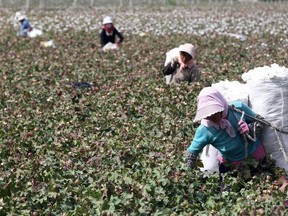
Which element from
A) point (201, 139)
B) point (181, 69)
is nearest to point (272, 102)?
point (201, 139)

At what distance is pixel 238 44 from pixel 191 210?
13110mm

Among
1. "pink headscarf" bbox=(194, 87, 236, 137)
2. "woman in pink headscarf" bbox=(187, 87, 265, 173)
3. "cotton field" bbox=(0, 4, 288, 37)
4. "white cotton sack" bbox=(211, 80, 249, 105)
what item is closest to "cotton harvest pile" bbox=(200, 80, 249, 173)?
"white cotton sack" bbox=(211, 80, 249, 105)

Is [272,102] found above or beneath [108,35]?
above

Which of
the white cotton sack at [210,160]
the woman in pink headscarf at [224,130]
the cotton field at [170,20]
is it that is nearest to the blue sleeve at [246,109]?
the woman in pink headscarf at [224,130]

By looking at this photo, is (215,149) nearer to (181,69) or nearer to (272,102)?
(272,102)

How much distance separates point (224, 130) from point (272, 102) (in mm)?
811

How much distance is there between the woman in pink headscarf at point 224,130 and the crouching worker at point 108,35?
1064 cm

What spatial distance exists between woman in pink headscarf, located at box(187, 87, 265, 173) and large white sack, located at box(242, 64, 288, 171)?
0.41ft

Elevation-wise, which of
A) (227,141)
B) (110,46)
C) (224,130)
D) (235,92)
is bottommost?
(110,46)

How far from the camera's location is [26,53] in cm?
1614

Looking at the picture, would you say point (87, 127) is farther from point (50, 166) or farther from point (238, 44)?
point (238, 44)

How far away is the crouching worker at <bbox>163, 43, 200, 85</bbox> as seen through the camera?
10091 mm

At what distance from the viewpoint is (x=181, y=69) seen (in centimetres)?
1062

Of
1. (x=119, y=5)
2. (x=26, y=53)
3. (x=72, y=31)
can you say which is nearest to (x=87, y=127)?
(x=26, y=53)
